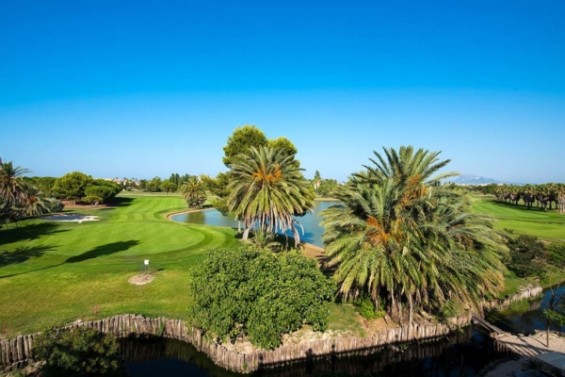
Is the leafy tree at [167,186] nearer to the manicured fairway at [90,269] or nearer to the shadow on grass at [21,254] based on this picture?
the manicured fairway at [90,269]

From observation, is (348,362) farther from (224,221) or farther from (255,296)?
(224,221)

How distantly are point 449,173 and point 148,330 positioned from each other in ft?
71.4

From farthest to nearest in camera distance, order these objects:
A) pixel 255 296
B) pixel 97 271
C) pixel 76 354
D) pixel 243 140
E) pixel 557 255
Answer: pixel 243 140 → pixel 557 255 → pixel 97 271 → pixel 255 296 → pixel 76 354

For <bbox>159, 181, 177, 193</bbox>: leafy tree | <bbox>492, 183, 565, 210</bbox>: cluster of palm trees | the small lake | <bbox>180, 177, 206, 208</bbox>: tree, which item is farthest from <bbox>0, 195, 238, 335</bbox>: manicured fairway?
<bbox>159, 181, 177, 193</bbox>: leafy tree

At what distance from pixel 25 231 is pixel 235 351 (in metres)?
41.6

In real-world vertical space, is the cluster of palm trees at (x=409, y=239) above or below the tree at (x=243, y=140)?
below

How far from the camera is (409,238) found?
64.2ft

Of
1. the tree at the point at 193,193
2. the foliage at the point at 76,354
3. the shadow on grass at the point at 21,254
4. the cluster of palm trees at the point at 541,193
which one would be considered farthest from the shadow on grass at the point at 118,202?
the cluster of palm trees at the point at 541,193

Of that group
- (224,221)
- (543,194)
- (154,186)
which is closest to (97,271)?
(224,221)

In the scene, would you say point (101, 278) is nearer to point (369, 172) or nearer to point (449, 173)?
point (369, 172)

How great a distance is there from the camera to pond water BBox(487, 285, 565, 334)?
2447cm

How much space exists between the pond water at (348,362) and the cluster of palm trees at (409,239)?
250 centimetres

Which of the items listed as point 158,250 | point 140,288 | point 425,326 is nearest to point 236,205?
point 158,250

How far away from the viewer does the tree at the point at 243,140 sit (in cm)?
4497
